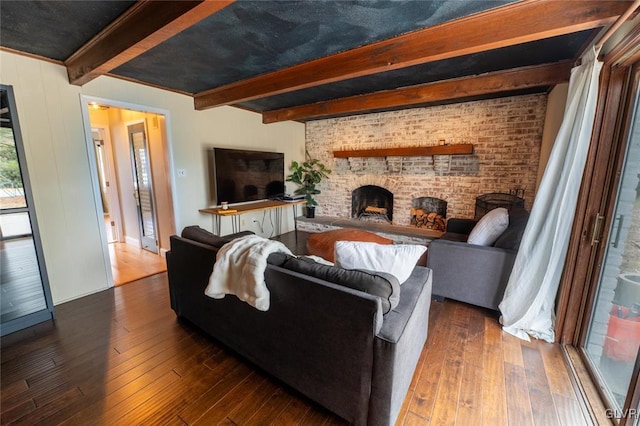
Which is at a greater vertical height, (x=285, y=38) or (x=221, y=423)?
(x=285, y=38)

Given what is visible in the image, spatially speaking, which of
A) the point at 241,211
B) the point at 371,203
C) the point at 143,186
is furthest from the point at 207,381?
the point at 371,203

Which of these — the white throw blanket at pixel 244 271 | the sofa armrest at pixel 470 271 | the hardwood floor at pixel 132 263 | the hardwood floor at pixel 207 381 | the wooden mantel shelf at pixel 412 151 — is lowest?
the hardwood floor at pixel 207 381

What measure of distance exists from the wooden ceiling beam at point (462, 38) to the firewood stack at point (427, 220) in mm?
2892

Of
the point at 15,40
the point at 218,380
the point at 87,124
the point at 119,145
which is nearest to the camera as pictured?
the point at 218,380

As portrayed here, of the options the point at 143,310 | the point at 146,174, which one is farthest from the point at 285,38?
the point at 146,174

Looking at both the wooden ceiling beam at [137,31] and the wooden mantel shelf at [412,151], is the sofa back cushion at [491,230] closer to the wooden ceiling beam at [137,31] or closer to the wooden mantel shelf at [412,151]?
the wooden mantel shelf at [412,151]

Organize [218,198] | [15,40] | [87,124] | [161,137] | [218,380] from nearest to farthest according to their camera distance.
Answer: [218,380]
[15,40]
[87,124]
[161,137]
[218,198]

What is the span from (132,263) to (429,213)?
4.68 m

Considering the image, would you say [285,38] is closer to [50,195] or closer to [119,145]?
[50,195]

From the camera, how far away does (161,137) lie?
11.6ft

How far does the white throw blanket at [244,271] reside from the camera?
1.46m

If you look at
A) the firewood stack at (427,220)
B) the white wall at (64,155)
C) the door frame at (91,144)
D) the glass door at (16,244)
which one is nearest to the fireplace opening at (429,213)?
the firewood stack at (427,220)

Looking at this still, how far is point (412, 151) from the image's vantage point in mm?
4254

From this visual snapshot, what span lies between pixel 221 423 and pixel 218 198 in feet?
9.65
